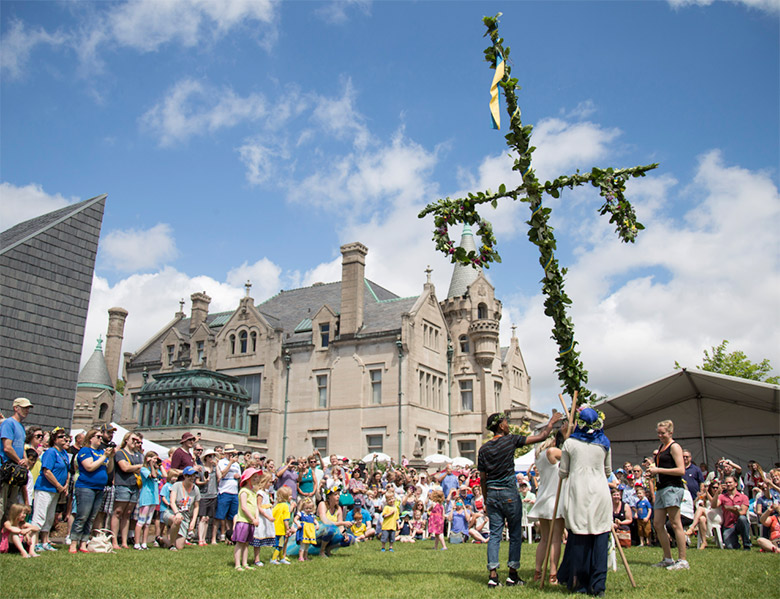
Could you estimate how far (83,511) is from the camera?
11.0 meters

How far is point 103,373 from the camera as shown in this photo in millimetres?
45656

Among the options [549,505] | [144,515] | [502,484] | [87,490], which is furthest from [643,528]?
[87,490]

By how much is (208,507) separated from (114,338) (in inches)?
1472

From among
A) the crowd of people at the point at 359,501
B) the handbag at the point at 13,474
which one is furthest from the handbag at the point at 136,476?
the handbag at the point at 13,474

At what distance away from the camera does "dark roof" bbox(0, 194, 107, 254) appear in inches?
769

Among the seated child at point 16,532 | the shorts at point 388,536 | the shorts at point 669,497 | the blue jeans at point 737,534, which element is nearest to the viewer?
the shorts at point 669,497

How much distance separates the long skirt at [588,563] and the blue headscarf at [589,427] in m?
1.03

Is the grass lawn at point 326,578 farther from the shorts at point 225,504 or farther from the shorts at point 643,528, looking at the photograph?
the shorts at point 643,528

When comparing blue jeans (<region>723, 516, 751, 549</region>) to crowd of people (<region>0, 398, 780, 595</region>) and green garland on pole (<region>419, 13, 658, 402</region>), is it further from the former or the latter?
green garland on pole (<region>419, 13, 658, 402</region>)

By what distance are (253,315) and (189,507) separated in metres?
28.8

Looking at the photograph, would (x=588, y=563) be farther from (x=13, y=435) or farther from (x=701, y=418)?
(x=701, y=418)

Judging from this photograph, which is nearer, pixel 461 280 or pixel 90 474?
pixel 90 474

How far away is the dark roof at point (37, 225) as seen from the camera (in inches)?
769

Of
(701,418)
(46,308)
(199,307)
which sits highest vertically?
(199,307)
